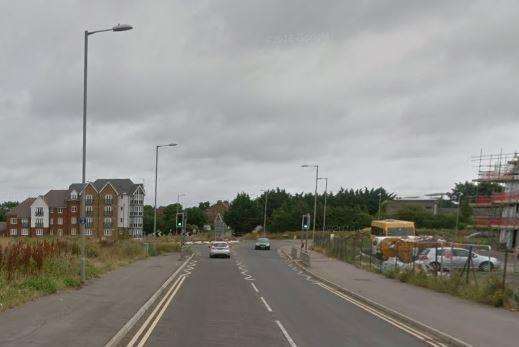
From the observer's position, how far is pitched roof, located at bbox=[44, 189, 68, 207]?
416ft

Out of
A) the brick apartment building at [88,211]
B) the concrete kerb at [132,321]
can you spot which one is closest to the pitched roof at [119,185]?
the brick apartment building at [88,211]

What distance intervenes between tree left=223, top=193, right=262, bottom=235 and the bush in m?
110

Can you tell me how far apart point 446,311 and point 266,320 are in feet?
19.4

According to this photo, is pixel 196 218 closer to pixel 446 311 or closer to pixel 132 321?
pixel 446 311

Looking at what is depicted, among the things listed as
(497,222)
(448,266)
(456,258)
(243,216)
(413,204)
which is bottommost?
(243,216)

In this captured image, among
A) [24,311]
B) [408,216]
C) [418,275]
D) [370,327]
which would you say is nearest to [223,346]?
[370,327]

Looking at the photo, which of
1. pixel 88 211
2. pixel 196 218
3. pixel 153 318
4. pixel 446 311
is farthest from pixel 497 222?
pixel 196 218

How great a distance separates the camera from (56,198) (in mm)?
128125

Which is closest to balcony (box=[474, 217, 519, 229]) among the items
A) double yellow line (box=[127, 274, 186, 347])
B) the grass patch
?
the grass patch

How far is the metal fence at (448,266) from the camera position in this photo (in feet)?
68.8

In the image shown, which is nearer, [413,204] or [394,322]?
[394,322]

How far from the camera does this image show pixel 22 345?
396 inches

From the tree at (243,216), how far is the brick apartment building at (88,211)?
19993 millimetres

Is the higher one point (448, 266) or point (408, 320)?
point (408, 320)
